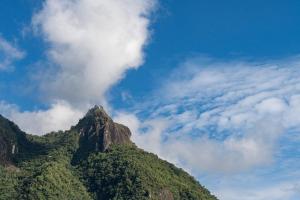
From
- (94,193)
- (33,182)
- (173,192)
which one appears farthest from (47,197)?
(173,192)

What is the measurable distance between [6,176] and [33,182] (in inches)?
830

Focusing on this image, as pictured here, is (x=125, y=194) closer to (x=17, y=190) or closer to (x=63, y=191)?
(x=63, y=191)

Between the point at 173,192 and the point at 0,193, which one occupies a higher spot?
the point at 173,192

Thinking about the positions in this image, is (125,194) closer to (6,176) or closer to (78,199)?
(78,199)

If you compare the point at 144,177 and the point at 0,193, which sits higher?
the point at 144,177

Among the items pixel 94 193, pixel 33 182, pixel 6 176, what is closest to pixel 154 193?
pixel 94 193

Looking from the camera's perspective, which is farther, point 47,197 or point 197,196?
point 197,196

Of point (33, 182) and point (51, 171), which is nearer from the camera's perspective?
point (33, 182)

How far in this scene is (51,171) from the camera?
19412 centimetres

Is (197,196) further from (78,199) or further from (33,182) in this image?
(33,182)

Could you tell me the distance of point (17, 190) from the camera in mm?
185750

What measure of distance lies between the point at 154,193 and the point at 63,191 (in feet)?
90.3

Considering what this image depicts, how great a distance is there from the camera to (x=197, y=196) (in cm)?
19325

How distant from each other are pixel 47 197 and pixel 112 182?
26.2m
